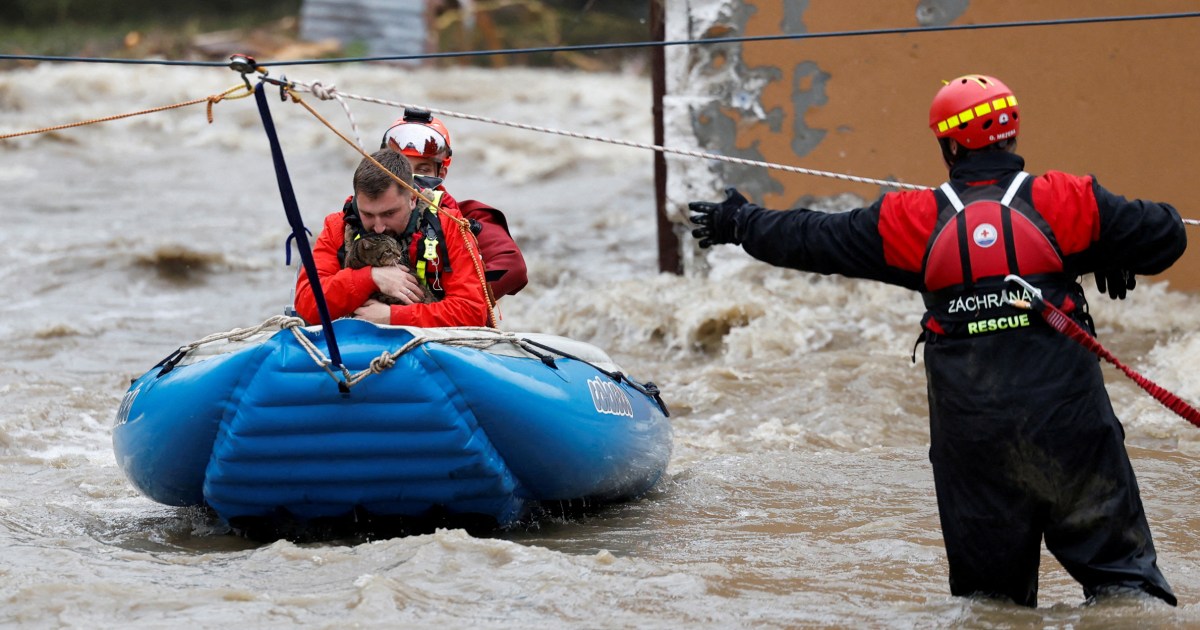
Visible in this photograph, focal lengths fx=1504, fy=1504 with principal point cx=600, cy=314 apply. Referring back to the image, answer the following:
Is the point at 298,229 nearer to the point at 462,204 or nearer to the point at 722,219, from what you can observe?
the point at 722,219

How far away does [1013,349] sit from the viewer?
11.8ft

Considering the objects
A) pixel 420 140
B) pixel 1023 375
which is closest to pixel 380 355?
pixel 420 140

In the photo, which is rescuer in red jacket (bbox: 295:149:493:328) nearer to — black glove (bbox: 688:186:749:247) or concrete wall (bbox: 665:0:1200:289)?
black glove (bbox: 688:186:749:247)

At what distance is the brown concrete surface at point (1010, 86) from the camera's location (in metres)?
8.63

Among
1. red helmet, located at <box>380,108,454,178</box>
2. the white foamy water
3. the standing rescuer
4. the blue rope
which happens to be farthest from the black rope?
the standing rescuer

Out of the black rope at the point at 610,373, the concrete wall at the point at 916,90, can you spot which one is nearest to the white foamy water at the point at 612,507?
the black rope at the point at 610,373

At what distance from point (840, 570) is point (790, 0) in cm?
544

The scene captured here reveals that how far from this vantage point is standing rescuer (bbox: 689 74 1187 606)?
3.59 metres

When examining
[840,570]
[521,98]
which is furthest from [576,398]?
[521,98]

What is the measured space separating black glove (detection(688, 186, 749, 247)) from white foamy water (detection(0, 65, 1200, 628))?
3.17 feet

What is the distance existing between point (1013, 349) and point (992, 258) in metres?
0.22

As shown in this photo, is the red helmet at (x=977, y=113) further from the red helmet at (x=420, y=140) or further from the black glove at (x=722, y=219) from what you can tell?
the red helmet at (x=420, y=140)

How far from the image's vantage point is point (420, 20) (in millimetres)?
31641

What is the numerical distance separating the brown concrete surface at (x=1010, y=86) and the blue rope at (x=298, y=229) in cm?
540
